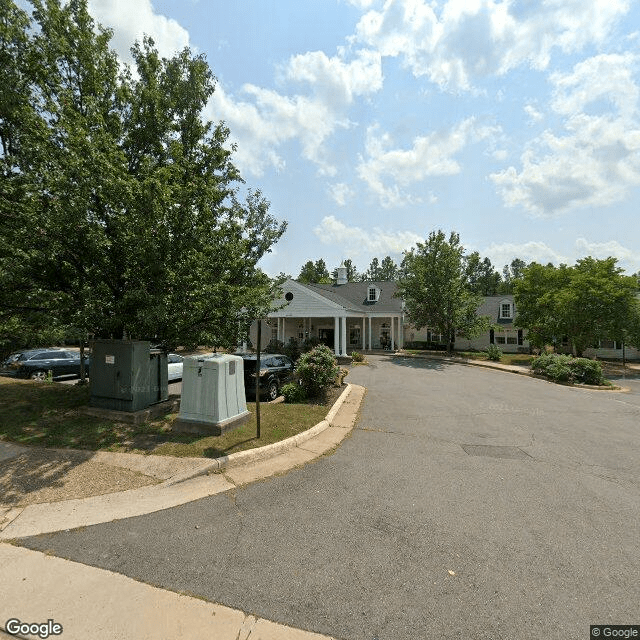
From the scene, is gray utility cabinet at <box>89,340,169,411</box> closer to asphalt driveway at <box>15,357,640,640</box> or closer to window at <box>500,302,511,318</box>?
asphalt driveway at <box>15,357,640,640</box>

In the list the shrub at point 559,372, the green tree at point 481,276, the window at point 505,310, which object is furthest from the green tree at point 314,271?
the shrub at point 559,372

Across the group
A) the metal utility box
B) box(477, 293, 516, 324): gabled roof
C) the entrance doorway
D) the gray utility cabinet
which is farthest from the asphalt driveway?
box(477, 293, 516, 324): gabled roof

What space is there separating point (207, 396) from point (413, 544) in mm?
5187

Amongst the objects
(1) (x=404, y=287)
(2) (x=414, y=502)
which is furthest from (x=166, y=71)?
(1) (x=404, y=287)

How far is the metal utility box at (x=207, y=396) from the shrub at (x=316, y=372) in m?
3.73

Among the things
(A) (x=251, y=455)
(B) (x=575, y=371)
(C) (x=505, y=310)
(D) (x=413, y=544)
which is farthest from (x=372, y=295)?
(D) (x=413, y=544)

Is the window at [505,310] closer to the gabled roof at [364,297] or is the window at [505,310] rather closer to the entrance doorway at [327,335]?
the gabled roof at [364,297]

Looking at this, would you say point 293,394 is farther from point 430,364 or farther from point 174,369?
point 430,364

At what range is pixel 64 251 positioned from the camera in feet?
25.9

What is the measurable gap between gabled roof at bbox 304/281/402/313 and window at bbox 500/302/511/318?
11512 mm

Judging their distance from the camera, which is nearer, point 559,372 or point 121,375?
point 121,375

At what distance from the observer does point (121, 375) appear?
8.48 metres

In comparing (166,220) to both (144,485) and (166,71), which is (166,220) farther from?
(166,71)

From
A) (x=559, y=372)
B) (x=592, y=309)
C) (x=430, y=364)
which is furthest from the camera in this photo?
(x=430, y=364)
